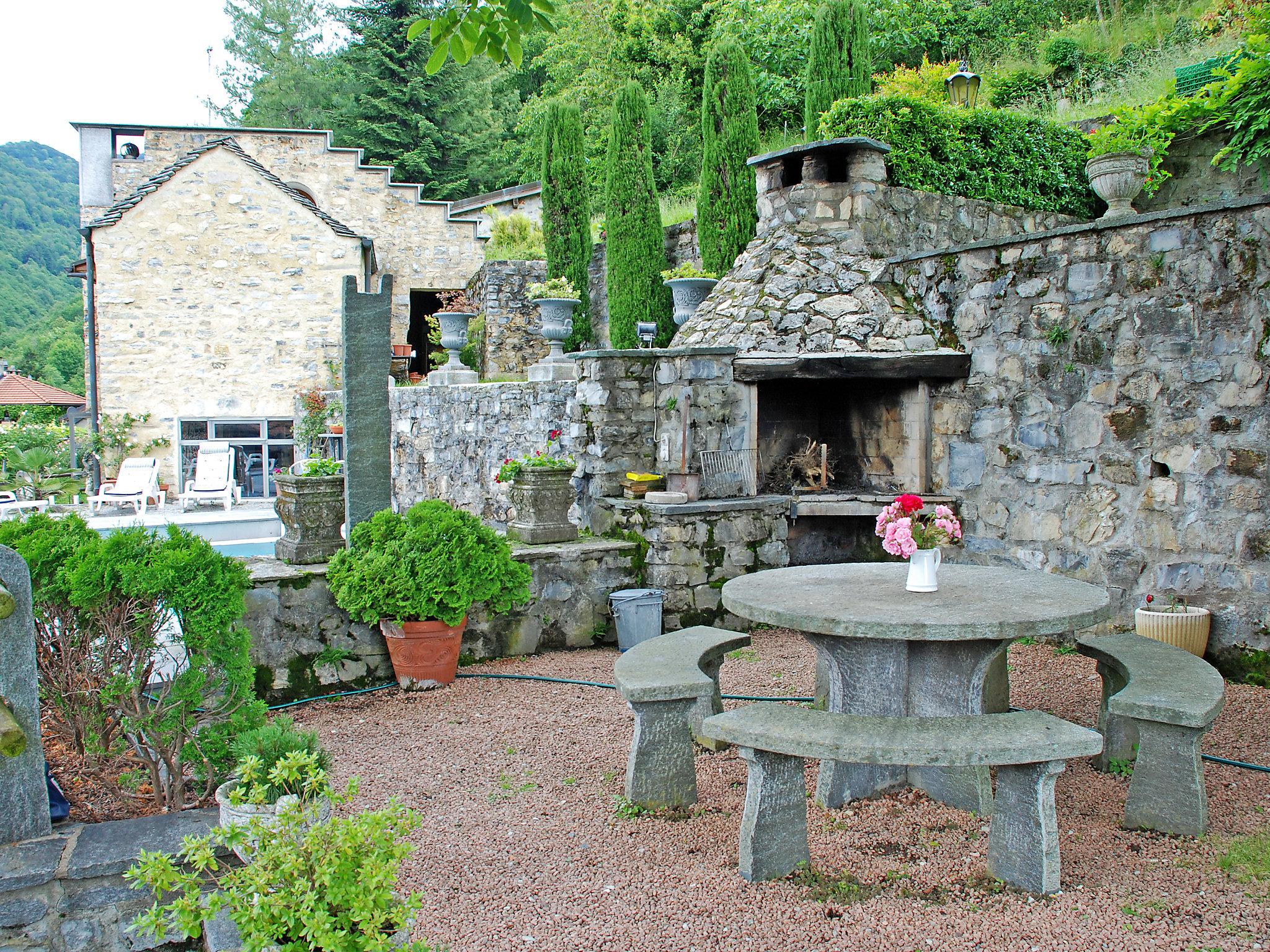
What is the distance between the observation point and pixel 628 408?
24.6ft

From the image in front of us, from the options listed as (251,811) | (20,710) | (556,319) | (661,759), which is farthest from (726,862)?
(556,319)

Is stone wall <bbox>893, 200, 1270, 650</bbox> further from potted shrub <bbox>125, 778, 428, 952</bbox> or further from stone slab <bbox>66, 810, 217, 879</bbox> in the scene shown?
stone slab <bbox>66, 810, 217, 879</bbox>

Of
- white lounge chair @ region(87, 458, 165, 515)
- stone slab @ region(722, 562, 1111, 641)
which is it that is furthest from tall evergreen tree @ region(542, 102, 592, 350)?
stone slab @ region(722, 562, 1111, 641)

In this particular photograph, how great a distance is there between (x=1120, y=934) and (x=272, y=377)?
17.1 meters

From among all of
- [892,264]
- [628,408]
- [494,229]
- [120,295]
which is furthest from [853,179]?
[120,295]

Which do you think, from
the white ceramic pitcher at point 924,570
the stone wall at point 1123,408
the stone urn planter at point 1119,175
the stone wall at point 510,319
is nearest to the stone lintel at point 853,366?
the stone wall at point 1123,408

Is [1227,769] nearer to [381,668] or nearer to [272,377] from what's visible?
[381,668]

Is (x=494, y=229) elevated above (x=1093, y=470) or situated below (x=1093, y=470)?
above

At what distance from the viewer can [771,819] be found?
10.9 feet

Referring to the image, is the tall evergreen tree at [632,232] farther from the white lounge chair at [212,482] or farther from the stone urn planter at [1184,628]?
the stone urn planter at [1184,628]

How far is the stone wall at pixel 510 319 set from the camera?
1573 cm

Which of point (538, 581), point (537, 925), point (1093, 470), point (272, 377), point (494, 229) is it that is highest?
point (494, 229)

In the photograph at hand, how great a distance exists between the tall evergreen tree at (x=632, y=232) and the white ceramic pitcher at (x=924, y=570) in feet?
30.6

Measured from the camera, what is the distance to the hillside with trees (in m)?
29.7
